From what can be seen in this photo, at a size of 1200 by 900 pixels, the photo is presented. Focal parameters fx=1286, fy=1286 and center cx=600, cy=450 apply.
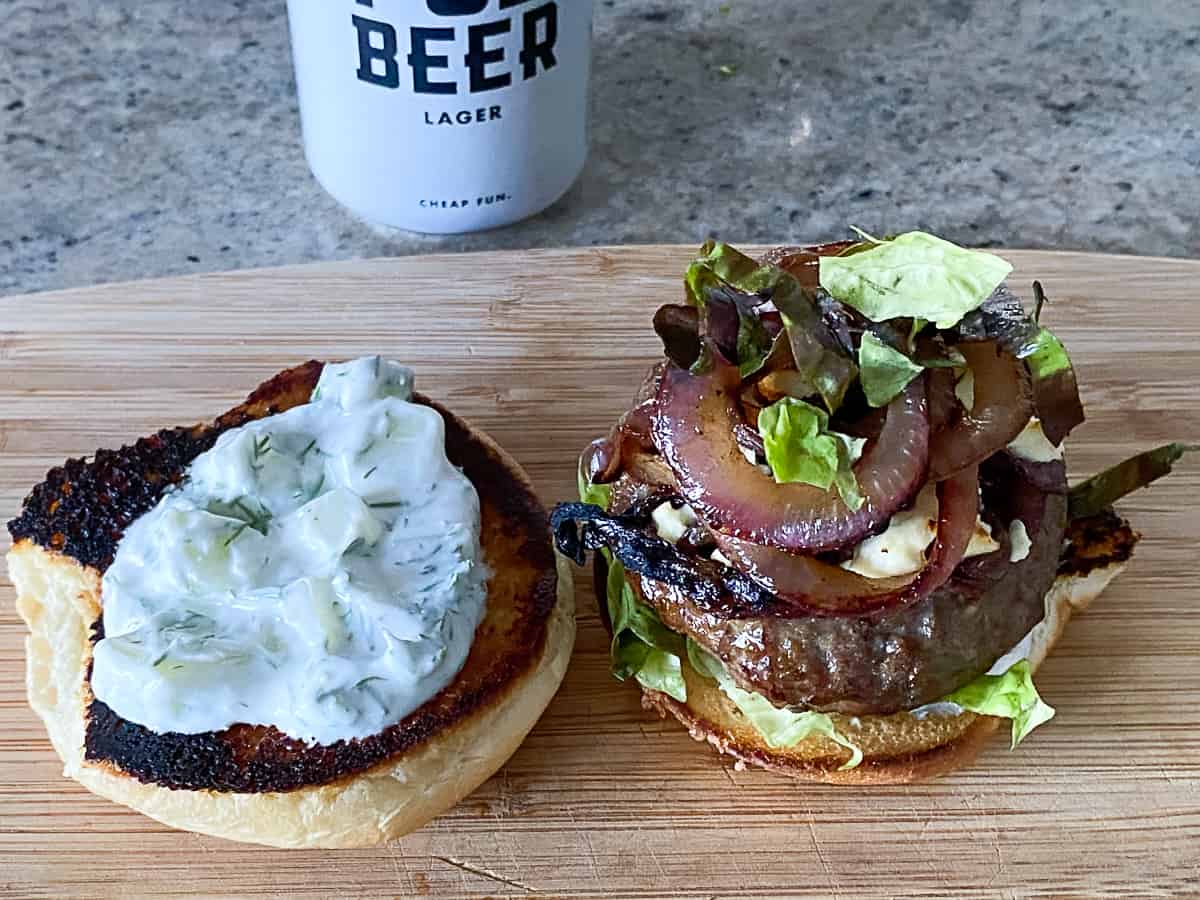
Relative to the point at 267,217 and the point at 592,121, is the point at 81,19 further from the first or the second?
the point at 592,121

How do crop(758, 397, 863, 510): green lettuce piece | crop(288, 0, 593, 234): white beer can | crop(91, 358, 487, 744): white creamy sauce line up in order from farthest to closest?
crop(288, 0, 593, 234): white beer can, crop(91, 358, 487, 744): white creamy sauce, crop(758, 397, 863, 510): green lettuce piece

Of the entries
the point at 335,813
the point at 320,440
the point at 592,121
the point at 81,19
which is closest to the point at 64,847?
the point at 335,813

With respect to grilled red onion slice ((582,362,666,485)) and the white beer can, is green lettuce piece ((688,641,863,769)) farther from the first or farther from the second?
the white beer can

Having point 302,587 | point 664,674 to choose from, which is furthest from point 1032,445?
point 302,587

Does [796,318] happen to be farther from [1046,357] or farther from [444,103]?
[444,103]

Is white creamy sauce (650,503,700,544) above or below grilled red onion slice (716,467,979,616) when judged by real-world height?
below

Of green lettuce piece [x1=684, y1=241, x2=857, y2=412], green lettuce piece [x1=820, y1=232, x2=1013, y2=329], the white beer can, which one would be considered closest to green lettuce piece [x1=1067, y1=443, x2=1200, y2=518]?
green lettuce piece [x1=820, y1=232, x2=1013, y2=329]
